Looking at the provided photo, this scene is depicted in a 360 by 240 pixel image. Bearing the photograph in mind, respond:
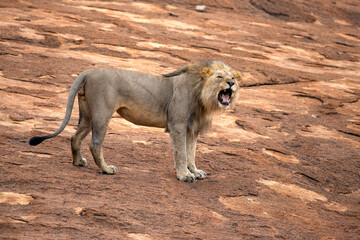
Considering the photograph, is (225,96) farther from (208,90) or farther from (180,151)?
(180,151)

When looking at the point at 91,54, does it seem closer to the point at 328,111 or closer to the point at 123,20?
the point at 123,20

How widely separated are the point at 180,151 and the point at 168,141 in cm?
217

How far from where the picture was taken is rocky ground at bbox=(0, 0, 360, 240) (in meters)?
5.68

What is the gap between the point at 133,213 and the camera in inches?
221

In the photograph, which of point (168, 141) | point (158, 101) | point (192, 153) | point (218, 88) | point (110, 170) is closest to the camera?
point (218, 88)

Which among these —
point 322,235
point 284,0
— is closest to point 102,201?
point 322,235

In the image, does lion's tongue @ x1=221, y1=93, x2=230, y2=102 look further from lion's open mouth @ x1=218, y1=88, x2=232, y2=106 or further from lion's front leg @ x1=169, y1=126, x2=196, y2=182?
lion's front leg @ x1=169, y1=126, x2=196, y2=182

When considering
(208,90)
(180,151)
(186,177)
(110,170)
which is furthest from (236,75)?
(110,170)

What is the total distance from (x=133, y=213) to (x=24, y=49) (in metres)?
8.81

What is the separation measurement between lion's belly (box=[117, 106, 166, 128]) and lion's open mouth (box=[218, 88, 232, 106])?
80cm

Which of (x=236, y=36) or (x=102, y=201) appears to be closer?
(x=102, y=201)

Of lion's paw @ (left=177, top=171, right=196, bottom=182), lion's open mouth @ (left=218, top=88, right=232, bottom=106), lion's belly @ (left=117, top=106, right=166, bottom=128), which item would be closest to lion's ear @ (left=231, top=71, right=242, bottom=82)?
lion's open mouth @ (left=218, top=88, right=232, bottom=106)

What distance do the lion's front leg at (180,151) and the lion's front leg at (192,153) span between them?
0.29 metres

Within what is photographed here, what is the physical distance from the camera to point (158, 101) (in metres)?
6.79
